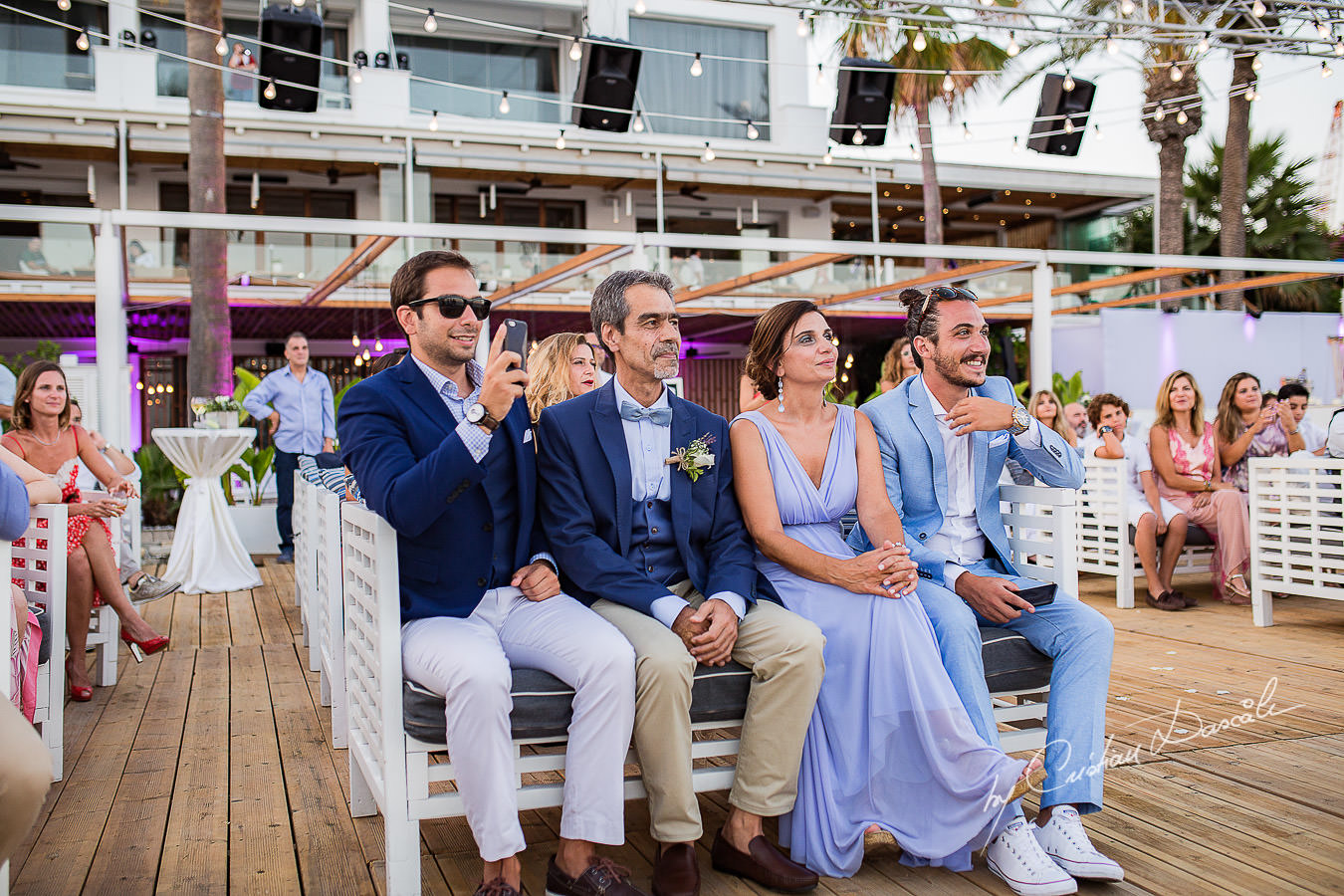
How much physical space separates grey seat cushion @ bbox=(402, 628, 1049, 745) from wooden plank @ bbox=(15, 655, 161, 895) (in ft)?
3.38

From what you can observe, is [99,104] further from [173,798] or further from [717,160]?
[173,798]

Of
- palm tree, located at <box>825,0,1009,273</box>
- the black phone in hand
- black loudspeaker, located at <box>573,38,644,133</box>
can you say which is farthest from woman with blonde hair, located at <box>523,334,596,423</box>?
palm tree, located at <box>825,0,1009,273</box>

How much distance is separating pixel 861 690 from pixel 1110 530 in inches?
188

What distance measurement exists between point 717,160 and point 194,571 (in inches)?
595

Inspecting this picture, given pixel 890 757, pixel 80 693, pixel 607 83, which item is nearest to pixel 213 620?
pixel 80 693

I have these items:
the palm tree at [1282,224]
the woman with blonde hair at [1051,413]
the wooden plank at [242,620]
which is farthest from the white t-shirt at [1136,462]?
the palm tree at [1282,224]

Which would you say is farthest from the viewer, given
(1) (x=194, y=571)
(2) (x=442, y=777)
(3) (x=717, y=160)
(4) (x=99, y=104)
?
(3) (x=717, y=160)

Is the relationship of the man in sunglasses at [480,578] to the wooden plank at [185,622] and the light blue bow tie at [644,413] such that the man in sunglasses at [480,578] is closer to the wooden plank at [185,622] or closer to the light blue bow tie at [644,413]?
the light blue bow tie at [644,413]

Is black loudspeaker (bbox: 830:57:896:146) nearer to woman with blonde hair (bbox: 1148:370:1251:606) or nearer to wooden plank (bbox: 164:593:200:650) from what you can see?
woman with blonde hair (bbox: 1148:370:1251:606)

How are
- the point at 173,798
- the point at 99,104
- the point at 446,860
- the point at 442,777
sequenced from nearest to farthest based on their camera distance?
the point at 442,777 < the point at 446,860 < the point at 173,798 < the point at 99,104

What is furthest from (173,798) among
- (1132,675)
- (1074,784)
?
(1132,675)

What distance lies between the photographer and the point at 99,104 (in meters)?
17.5

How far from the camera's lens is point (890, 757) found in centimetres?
270

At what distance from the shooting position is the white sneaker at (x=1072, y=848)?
2.52 m
